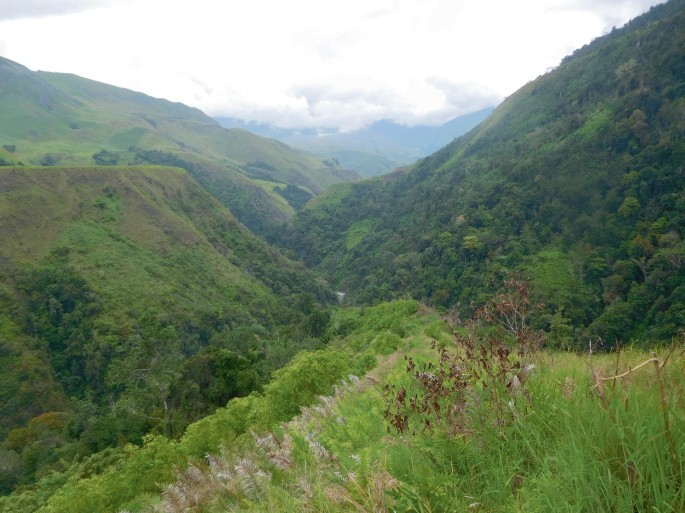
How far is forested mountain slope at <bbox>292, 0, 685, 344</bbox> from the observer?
49625 mm

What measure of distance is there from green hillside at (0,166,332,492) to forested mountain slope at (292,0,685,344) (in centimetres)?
2304

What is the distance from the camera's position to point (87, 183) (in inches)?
3418

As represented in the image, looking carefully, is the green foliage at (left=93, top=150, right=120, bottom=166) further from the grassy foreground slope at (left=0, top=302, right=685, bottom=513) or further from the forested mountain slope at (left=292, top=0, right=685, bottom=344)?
the grassy foreground slope at (left=0, top=302, right=685, bottom=513)

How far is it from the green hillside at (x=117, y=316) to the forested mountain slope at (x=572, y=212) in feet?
75.6

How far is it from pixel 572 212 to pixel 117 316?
70.9 meters

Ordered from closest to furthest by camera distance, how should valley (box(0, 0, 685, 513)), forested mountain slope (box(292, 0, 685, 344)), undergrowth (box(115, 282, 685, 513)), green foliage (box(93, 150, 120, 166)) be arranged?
undergrowth (box(115, 282, 685, 513)) → valley (box(0, 0, 685, 513)) → forested mountain slope (box(292, 0, 685, 344)) → green foliage (box(93, 150, 120, 166))

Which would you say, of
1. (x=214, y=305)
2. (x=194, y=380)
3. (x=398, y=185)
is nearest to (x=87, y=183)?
(x=214, y=305)

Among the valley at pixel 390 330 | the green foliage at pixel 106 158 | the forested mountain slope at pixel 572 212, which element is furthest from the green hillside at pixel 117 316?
the green foliage at pixel 106 158

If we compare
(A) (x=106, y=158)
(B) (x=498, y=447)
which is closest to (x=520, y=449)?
(B) (x=498, y=447)

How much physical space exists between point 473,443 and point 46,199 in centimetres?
9116

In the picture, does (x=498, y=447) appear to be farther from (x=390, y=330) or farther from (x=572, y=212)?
(x=572, y=212)

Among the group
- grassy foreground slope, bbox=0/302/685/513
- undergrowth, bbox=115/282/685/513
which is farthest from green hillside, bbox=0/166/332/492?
undergrowth, bbox=115/282/685/513

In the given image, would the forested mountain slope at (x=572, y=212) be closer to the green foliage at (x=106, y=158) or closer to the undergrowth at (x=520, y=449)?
the undergrowth at (x=520, y=449)

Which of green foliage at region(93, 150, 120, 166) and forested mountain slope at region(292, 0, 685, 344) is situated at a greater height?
green foliage at region(93, 150, 120, 166)
